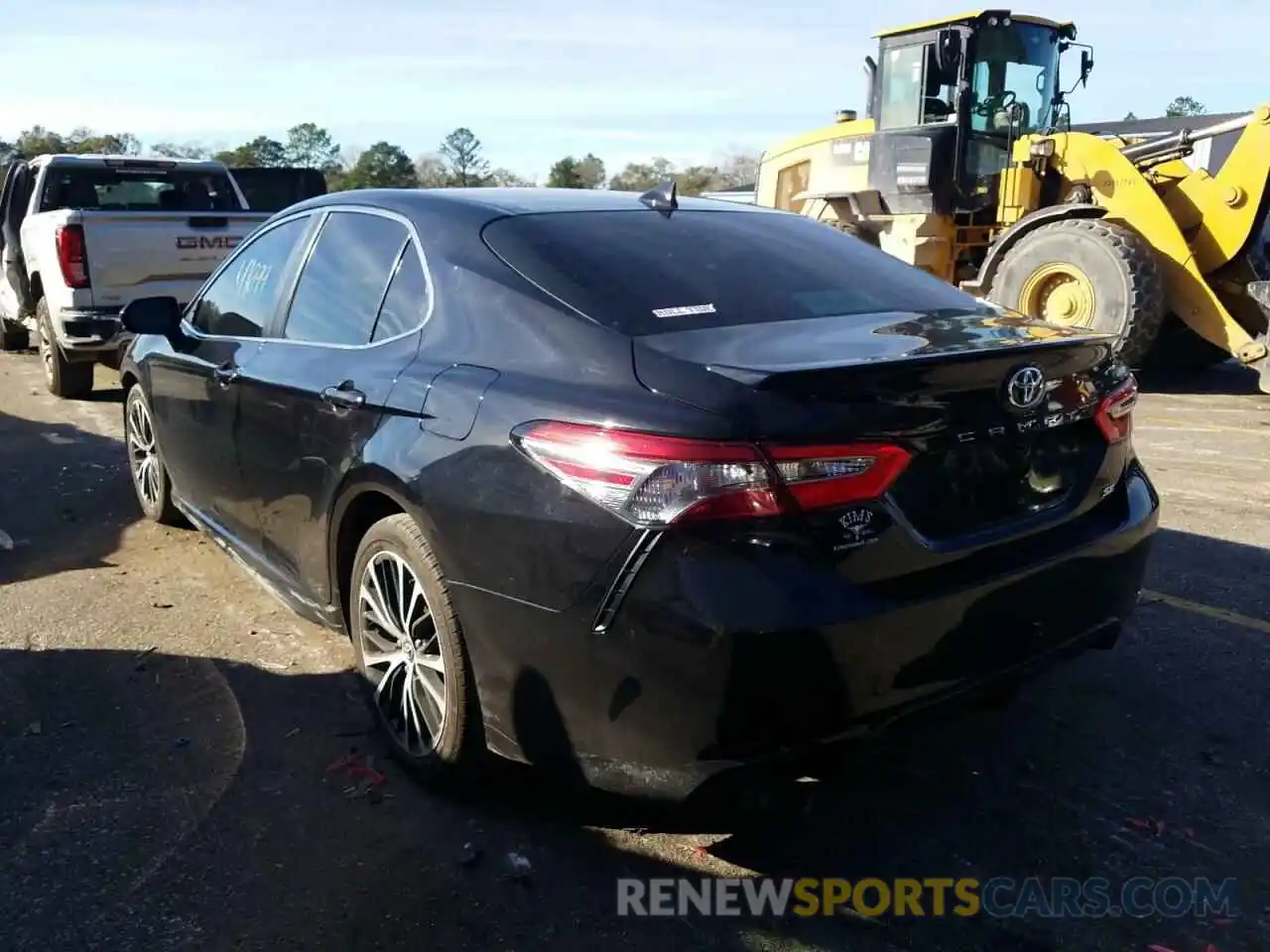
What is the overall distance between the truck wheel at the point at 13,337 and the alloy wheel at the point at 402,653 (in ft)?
38.1

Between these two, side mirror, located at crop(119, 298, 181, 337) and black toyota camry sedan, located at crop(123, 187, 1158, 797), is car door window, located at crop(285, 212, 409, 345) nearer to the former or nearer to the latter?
black toyota camry sedan, located at crop(123, 187, 1158, 797)

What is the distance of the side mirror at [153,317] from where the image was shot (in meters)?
4.86

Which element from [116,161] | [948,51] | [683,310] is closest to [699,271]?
[683,310]

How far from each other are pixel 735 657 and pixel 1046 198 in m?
9.61

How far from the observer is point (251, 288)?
14.8ft

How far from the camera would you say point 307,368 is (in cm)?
372

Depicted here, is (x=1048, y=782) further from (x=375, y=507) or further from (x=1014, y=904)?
(x=375, y=507)

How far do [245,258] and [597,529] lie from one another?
114 inches

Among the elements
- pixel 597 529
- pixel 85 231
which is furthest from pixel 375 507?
pixel 85 231

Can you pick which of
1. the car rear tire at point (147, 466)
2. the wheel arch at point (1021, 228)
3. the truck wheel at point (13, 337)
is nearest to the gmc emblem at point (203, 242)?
the car rear tire at point (147, 466)

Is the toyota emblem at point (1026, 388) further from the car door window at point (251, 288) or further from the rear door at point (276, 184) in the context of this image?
the rear door at point (276, 184)

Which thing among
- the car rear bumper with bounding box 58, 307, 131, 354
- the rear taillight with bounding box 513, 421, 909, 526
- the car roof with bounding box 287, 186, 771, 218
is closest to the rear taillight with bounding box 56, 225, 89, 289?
the car rear bumper with bounding box 58, 307, 131, 354

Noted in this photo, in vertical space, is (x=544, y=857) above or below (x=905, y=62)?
below

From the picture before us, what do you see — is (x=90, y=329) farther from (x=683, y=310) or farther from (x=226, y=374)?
(x=683, y=310)
